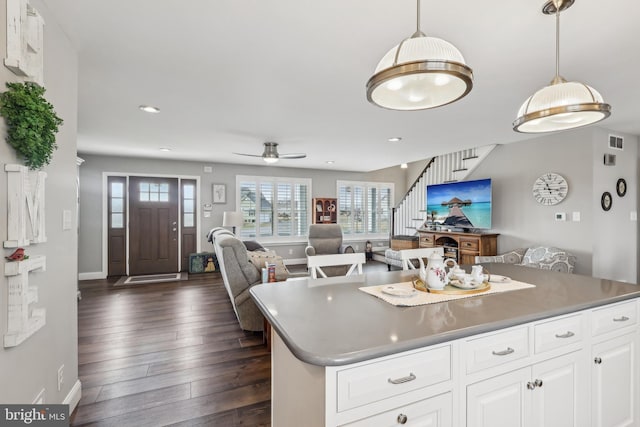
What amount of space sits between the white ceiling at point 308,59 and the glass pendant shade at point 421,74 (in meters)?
0.54

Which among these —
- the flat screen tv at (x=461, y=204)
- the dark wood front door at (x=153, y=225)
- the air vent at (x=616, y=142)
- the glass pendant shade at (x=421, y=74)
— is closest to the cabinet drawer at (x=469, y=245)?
the flat screen tv at (x=461, y=204)

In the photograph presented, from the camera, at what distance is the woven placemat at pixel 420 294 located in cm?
149

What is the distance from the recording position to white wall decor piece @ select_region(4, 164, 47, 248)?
48.2 inches

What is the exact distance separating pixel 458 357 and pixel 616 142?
194 inches

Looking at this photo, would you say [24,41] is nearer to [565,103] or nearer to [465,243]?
[565,103]

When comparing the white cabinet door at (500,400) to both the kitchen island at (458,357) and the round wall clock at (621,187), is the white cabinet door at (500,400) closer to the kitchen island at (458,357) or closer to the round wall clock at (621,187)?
the kitchen island at (458,357)

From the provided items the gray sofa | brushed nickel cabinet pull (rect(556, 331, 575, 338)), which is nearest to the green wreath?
the gray sofa

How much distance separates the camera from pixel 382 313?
135cm

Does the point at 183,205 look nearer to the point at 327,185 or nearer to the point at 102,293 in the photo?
the point at 102,293

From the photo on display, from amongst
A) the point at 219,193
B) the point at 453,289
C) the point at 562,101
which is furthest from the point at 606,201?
the point at 219,193

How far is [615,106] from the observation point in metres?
3.14

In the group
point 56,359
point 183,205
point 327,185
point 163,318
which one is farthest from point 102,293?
point 327,185

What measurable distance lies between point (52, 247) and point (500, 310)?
2.40m

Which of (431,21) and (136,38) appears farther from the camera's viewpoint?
(136,38)
